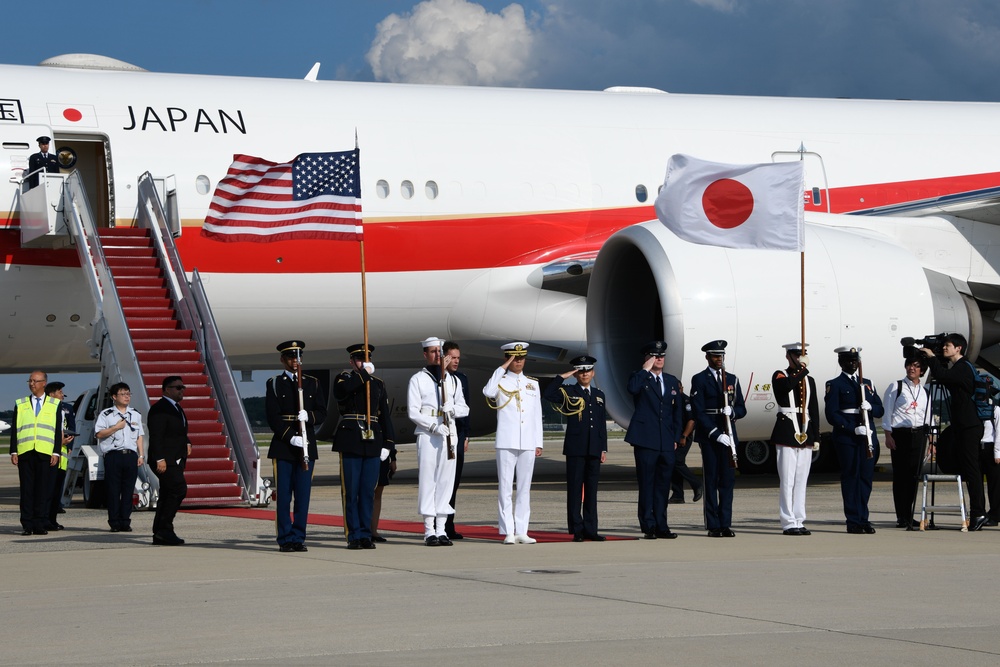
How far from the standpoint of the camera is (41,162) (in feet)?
42.9

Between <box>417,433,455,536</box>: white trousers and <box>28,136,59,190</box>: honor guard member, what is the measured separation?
5.59 metres

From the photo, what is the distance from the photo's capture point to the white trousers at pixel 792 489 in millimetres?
10055

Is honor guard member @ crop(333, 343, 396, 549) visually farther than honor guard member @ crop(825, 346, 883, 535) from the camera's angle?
No

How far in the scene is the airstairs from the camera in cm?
1241

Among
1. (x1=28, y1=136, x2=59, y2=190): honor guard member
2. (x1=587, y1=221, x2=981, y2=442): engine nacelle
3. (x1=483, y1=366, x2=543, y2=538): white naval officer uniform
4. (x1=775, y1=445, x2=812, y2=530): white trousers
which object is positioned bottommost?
(x1=775, y1=445, x2=812, y2=530): white trousers

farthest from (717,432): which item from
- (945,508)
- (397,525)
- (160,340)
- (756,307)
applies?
(160,340)

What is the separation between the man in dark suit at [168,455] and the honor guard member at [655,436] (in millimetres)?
3234

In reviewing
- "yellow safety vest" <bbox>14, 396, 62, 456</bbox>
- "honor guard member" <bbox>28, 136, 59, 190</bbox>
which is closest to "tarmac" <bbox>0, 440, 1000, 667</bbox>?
"yellow safety vest" <bbox>14, 396, 62, 456</bbox>

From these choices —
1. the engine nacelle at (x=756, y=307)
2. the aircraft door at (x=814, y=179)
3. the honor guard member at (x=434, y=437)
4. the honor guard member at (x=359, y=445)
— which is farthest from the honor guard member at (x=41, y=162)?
the aircraft door at (x=814, y=179)

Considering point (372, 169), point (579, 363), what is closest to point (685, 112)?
point (372, 169)

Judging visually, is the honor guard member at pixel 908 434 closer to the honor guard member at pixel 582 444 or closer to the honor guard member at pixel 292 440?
the honor guard member at pixel 582 444

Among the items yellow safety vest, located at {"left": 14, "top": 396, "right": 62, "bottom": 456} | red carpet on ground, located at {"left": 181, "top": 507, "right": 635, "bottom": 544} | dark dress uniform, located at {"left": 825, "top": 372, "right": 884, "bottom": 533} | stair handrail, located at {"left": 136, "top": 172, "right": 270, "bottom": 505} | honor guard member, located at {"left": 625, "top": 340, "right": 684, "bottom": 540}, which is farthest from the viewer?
stair handrail, located at {"left": 136, "top": 172, "right": 270, "bottom": 505}

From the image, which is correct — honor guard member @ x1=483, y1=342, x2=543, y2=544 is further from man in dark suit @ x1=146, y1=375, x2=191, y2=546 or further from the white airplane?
the white airplane

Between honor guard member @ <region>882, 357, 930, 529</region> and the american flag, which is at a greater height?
the american flag
